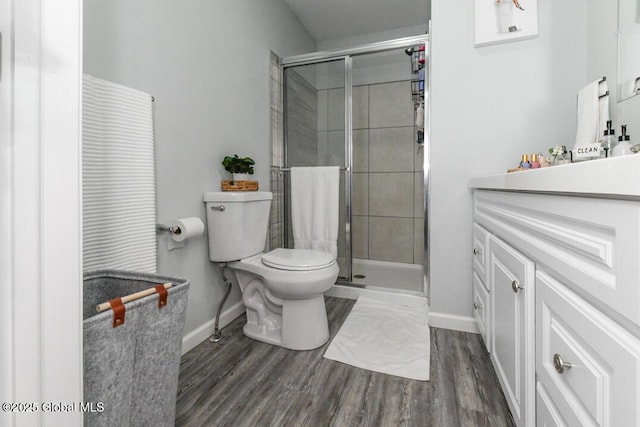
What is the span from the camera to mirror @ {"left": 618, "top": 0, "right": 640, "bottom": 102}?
1226 mm

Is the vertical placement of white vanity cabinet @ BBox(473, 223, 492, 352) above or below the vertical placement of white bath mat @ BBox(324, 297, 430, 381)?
above

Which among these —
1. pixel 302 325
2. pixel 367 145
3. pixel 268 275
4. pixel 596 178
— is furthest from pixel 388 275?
pixel 596 178

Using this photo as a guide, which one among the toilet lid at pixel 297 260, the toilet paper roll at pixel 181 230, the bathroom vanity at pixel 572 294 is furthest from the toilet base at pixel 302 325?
the bathroom vanity at pixel 572 294

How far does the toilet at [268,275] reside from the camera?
5.10 ft

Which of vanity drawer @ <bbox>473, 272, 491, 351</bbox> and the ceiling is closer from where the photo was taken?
vanity drawer @ <bbox>473, 272, 491, 351</bbox>

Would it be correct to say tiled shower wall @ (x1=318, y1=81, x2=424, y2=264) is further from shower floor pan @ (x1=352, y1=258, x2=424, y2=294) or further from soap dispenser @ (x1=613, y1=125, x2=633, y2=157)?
soap dispenser @ (x1=613, y1=125, x2=633, y2=157)

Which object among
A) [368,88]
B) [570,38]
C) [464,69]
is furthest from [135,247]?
[368,88]

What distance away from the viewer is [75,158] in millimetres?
648

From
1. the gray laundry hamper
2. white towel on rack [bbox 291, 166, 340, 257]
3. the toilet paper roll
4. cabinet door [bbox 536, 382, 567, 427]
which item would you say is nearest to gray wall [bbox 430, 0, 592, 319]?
white towel on rack [bbox 291, 166, 340, 257]

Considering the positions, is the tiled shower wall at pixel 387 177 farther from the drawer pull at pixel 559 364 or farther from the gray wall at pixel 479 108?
the drawer pull at pixel 559 364

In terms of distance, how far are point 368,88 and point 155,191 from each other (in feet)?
7.95

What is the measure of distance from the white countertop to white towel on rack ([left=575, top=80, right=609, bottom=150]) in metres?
0.86

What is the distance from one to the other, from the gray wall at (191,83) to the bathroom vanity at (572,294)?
1.39 metres

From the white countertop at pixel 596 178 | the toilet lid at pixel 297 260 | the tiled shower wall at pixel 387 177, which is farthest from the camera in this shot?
the tiled shower wall at pixel 387 177
